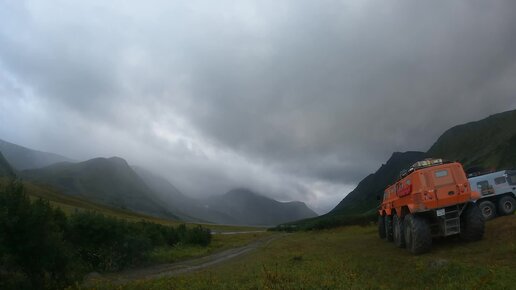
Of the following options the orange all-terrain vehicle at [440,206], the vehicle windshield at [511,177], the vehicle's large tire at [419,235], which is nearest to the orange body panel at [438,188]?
the orange all-terrain vehicle at [440,206]

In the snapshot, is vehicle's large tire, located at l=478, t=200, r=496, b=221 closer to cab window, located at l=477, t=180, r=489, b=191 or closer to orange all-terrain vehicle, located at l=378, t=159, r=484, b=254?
cab window, located at l=477, t=180, r=489, b=191

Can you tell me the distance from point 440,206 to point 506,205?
10.8m

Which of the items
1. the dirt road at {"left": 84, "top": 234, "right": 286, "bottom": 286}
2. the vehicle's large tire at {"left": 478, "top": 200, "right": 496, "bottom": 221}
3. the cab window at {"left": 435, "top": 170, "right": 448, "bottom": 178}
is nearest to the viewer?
the cab window at {"left": 435, "top": 170, "right": 448, "bottom": 178}

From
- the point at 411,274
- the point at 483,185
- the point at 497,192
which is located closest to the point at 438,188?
the point at 411,274

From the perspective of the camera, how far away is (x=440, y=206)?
1845cm

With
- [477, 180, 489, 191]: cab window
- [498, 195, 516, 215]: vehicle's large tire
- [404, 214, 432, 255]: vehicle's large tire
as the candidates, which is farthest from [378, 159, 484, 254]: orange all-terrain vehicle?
[498, 195, 516, 215]: vehicle's large tire

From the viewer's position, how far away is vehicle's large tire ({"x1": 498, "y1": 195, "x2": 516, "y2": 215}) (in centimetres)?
2602

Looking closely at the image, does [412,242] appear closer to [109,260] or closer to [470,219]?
[470,219]

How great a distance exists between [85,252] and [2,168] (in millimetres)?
182522

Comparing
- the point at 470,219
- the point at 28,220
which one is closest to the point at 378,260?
the point at 470,219

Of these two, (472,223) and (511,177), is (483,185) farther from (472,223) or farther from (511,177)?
(472,223)

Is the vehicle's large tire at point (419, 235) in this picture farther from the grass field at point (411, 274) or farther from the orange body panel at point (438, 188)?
the orange body panel at point (438, 188)

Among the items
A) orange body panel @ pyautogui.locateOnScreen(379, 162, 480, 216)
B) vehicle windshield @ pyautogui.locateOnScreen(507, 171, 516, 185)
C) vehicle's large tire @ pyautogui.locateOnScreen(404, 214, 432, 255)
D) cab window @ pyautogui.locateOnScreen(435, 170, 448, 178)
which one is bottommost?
vehicle's large tire @ pyautogui.locateOnScreen(404, 214, 432, 255)

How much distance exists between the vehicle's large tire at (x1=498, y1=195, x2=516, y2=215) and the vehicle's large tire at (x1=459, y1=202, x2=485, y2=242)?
8.88 m
